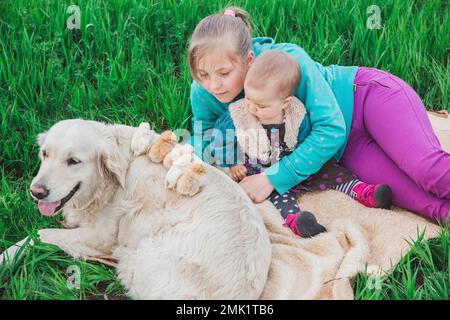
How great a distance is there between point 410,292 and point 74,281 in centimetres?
167

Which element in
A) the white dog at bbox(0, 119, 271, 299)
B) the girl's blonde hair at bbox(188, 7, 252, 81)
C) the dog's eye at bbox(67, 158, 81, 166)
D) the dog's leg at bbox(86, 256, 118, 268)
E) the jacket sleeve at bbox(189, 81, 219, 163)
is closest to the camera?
the white dog at bbox(0, 119, 271, 299)

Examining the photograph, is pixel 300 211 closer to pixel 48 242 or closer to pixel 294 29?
pixel 48 242

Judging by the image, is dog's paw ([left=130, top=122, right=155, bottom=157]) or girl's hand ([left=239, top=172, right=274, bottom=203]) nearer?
dog's paw ([left=130, top=122, right=155, bottom=157])

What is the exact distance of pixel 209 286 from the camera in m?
2.71

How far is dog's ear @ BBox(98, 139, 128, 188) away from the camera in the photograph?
3.13 metres

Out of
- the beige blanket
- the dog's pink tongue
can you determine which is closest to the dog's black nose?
the dog's pink tongue

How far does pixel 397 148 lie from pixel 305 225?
0.72 meters

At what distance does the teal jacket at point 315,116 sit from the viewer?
3555 mm

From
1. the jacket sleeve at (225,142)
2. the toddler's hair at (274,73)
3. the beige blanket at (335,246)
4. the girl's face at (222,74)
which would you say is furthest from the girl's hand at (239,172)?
the toddler's hair at (274,73)

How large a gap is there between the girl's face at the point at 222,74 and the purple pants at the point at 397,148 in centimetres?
76

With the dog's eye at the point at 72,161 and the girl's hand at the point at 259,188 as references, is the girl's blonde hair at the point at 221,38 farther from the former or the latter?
the dog's eye at the point at 72,161

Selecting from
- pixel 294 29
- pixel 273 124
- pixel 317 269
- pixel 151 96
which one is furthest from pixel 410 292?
pixel 294 29

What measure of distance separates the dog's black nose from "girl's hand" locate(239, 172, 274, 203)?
4.14 feet

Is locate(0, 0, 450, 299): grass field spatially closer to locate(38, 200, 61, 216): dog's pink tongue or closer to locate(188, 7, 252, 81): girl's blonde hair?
locate(38, 200, 61, 216): dog's pink tongue
